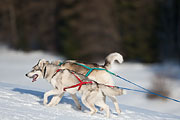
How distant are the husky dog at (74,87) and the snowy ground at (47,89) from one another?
0.28 metres

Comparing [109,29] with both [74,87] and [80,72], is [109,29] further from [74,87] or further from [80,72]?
[74,87]

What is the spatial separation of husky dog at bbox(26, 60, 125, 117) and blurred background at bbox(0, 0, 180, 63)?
13001mm

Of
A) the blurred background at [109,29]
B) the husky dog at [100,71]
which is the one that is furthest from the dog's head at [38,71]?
the blurred background at [109,29]

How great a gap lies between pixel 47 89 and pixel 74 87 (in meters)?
7.26

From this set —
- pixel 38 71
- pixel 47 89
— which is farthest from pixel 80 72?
pixel 47 89

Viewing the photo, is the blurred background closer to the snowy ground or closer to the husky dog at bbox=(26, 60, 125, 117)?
the snowy ground

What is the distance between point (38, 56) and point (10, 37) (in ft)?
14.6

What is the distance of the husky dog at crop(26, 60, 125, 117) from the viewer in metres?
5.54

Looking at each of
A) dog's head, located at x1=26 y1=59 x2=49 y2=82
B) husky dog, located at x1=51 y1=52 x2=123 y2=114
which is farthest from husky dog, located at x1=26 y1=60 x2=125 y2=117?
husky dog, located at x1=51 y1=52 x2=123 y2=114

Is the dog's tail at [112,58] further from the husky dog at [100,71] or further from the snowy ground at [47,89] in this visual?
the snowy ground at [47,89]

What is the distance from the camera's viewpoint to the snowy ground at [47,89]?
17.7 feet

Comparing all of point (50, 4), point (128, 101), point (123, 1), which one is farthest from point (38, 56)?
point (128, 101)

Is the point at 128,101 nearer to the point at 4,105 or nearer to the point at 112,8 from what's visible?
the point at 4,105

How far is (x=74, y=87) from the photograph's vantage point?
5.73 m
